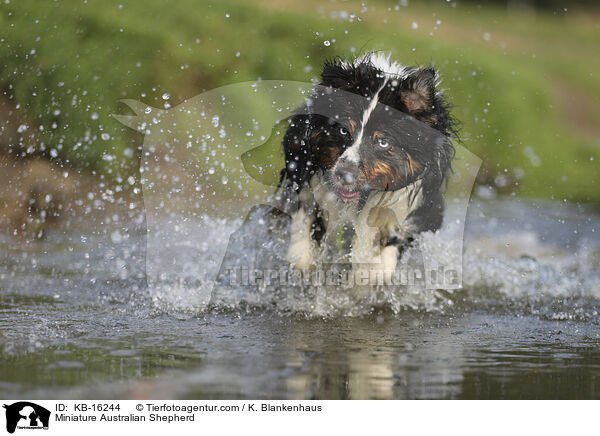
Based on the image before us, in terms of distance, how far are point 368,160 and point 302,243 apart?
759 mm

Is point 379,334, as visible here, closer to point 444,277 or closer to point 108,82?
point 444,277

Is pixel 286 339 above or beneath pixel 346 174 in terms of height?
beneath

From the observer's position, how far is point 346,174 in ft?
14.8

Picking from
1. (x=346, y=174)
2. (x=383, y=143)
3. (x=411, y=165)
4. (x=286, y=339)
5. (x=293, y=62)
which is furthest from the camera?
(x=293, y=62)

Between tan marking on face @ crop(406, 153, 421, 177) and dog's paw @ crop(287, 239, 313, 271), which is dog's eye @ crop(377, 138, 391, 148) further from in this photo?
dog's paw @ crop(287, 239, 313, 271)

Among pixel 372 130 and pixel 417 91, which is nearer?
pixel 372 130

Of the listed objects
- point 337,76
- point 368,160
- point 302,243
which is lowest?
point 302,243

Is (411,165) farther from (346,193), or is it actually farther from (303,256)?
(303,256)

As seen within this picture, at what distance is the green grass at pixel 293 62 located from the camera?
988 cm

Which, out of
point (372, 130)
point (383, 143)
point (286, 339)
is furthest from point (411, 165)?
point (286, 339)

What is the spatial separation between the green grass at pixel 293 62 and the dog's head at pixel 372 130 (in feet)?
16.6

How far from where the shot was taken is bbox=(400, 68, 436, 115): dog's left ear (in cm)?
471

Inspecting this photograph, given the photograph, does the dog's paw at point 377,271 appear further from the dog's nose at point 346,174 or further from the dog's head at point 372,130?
the dog's nose at point 346,174
